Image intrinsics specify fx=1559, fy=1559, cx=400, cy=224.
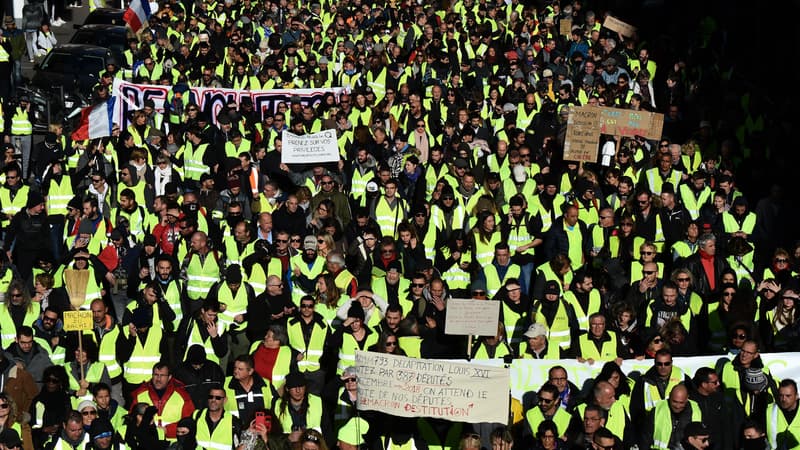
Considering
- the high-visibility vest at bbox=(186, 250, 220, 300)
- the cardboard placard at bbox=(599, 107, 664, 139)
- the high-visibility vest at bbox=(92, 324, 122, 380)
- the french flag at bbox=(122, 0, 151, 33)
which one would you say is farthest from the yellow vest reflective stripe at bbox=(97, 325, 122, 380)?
the french flag at bbox=(122, 0, 151, 33)

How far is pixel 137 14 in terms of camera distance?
2791cm

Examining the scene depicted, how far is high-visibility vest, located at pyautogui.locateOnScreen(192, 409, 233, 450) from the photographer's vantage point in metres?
12.7

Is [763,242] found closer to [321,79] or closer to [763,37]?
[321,79]

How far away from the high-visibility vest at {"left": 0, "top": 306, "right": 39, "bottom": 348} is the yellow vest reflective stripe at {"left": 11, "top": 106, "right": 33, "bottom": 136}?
7600 mm

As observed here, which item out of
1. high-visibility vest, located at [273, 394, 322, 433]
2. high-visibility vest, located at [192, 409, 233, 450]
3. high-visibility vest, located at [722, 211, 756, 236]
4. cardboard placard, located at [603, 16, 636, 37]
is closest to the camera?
high-visibility vest, located at [192, 409, 233, 450]

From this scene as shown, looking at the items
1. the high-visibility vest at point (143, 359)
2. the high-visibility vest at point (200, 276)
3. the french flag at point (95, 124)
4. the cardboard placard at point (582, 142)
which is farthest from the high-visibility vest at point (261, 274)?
the french flag at point (95, 124)

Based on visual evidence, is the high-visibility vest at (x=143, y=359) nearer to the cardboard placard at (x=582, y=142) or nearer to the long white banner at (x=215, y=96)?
the cardboard placard at (x=582, y=142)

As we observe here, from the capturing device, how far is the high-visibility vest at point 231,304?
49.1 ft

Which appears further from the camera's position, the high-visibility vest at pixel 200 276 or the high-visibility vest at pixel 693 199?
the high-visibility vest at pixel 693 199

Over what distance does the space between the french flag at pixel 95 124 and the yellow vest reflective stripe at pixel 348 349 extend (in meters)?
8.08

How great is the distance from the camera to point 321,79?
23.8 metres

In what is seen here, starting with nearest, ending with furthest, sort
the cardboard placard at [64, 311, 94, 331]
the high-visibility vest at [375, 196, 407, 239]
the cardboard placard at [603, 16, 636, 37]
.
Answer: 1. the cardboard placard at [64, 311, 94, 331]
2. the high-visibility vest at [375, 196, 407, 239]
3. the cardboard placard at [603, 16, 636, 37]

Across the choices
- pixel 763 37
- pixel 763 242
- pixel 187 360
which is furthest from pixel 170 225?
pixel 763 37

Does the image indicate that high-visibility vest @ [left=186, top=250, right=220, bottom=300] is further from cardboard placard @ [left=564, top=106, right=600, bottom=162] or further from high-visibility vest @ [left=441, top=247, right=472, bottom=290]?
cardboard placard @ [left=564, top=106, right=600, bottom=162]
